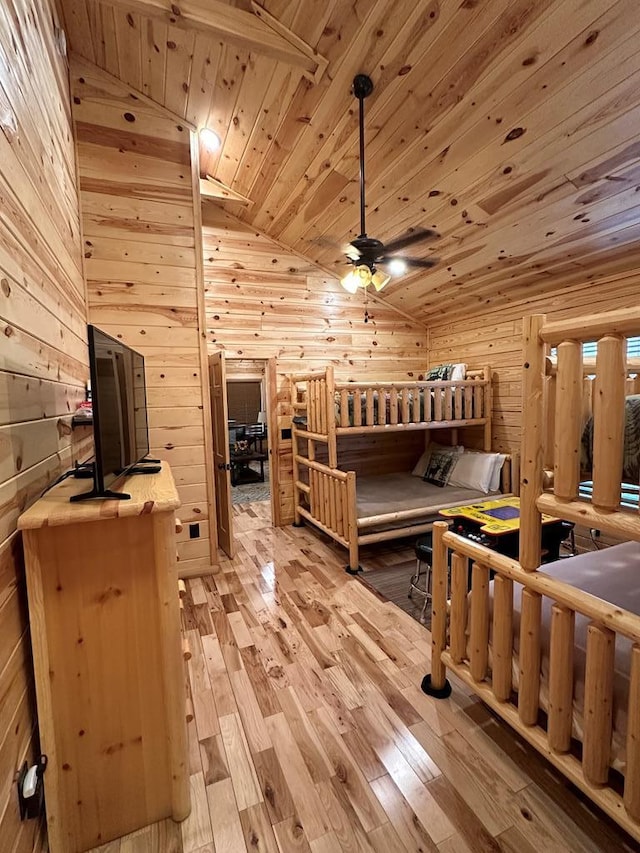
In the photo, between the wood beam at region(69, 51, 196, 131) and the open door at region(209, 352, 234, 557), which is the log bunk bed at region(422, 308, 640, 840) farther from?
the wood beam at region(69, 51, 196, 131)

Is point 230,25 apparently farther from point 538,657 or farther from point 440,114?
point 538,657

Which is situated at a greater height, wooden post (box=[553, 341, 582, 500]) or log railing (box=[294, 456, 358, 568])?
wooden post (box=[553, 341, 582, 500])

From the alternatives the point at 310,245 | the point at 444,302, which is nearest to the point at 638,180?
the point at 444,302

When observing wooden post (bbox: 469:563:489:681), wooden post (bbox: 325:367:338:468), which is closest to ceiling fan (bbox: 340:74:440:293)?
wooden post (bbox: 325:367:338:468)

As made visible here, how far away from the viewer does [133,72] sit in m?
2.57

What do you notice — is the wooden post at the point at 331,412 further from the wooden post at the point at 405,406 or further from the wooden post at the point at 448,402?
the wooden post at the point at 448,402

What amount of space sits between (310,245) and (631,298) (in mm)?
2836

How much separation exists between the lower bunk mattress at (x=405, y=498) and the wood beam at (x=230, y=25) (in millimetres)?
3049

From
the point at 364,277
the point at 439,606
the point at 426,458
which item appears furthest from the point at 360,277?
the point at 426,458

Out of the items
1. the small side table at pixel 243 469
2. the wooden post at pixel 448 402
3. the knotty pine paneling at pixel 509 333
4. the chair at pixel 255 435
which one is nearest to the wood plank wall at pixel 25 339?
the wooden post at pixel 448 402

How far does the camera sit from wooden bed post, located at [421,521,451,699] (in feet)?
5.76

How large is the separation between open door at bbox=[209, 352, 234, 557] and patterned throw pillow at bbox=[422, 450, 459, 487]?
2.16 metres

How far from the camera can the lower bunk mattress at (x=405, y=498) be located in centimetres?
335

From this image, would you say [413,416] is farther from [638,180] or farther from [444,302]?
[638,180]
